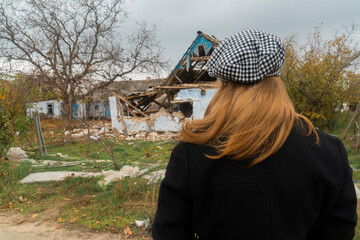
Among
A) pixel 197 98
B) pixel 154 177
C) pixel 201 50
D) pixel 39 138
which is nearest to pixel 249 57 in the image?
pixel 154 177

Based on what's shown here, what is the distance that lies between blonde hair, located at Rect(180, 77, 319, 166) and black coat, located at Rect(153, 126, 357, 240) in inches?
1.6

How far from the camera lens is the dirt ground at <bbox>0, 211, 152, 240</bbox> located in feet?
10.9

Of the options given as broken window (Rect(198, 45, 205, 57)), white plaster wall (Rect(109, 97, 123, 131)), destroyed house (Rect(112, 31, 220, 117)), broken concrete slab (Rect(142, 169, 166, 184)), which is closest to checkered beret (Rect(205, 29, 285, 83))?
broken concrete slab (Rect(142, 169, 166, 184))

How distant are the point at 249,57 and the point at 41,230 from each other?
3953mm

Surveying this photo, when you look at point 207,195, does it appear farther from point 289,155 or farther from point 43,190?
point 43,190

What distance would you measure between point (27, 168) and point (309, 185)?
7.24 m

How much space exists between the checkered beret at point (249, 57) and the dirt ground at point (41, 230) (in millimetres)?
2988

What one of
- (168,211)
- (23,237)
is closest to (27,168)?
(23,237)

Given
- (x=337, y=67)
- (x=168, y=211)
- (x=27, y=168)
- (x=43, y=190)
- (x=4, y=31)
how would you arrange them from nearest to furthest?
(x=168, y=211)
(x=43, y=190)
(x=27, y=168)
(x=337, y=67)
(x=4, y=31)

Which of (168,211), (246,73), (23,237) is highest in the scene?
(246,73)

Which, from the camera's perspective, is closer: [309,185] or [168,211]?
[309,185]

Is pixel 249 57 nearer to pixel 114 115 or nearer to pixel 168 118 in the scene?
pixel 168 118

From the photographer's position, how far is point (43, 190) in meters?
4.91

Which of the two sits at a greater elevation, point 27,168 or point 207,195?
point 207,195
